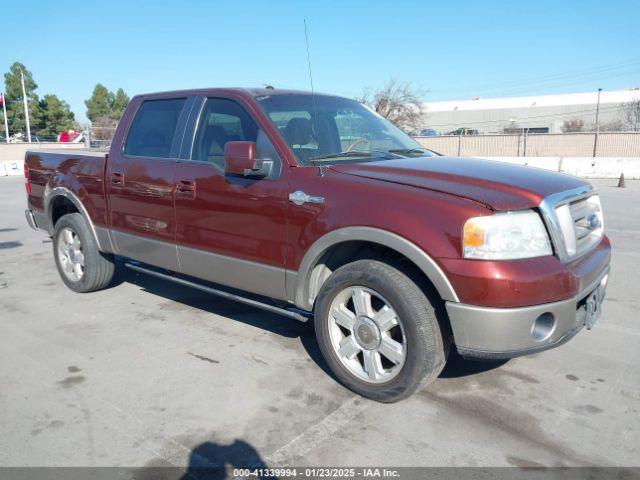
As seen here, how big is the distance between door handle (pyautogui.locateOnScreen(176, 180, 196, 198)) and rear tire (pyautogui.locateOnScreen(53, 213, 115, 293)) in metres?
1.64

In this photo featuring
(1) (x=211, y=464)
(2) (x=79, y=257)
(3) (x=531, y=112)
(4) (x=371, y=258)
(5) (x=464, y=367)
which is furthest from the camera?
(3) (x=531, y=112)

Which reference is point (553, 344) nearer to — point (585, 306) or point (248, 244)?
point (585, 306)

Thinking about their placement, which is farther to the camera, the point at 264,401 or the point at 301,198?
the point at 301,198

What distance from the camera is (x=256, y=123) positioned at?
13.2ft

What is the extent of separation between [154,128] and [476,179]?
298 centimetres

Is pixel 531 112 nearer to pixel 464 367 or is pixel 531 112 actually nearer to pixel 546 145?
pixel 546 145

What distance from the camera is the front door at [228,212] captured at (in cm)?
381

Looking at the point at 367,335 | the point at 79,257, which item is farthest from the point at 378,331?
the point at 79,257

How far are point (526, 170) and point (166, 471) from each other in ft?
9.59

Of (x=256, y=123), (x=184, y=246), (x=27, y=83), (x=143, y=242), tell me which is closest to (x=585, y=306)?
(x=256, y=123)

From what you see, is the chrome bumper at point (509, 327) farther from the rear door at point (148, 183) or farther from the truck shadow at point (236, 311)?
the rear door at point (148, 183)

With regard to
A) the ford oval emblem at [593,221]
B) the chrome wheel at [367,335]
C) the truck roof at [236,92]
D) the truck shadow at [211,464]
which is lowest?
the truck shadow at [211,464]

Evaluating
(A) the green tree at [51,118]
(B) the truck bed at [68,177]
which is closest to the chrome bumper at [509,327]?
(B) the truck bed at [68,177]

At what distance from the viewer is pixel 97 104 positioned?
64.0m
